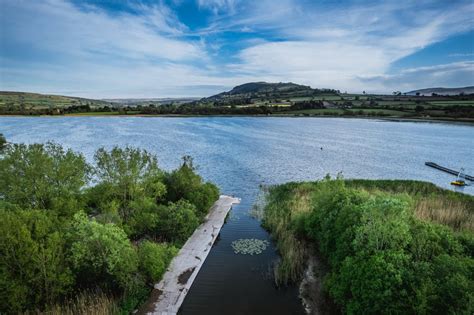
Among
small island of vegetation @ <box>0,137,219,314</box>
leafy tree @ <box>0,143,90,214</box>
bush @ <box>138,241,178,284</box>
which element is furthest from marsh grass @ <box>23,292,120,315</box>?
leafy tree @ <box>0,143,90,214</box>

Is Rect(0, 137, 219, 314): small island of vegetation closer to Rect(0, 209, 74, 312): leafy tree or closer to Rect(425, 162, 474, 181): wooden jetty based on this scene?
Rect(0, 209, 74, 312): leafy tree

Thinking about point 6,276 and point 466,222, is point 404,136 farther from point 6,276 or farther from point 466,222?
point 6,276

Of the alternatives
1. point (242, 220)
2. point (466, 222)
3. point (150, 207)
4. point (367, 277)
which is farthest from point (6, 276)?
point (466, 222)

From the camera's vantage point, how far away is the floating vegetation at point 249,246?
23250 millimetres

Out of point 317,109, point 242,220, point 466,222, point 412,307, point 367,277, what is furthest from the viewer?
point 317,109

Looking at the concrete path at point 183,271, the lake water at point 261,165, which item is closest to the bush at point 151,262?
the concrete path at point 183,271

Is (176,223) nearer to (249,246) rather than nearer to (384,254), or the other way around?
(249,246)

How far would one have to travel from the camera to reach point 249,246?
2400cm

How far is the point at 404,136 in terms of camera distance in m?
93.7

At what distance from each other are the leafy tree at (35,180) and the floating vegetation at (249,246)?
13.0m

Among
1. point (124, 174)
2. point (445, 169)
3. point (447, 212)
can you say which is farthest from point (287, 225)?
point (445, 169)

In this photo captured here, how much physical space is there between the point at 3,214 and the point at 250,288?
576 inches

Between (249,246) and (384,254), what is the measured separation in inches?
491

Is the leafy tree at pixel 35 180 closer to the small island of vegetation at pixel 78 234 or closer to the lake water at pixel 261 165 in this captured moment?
the small island of vegetation at pixel 78 234
